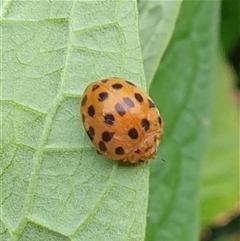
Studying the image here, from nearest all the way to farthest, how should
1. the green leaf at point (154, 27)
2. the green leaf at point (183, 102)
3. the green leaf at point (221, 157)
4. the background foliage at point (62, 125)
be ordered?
the background foliage at point (62, 125) < the green leaf at point (154, 27) < the green leaf at point (183, 102) < the green leaf at point (221, 157)

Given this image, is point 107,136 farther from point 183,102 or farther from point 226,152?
point 226,152

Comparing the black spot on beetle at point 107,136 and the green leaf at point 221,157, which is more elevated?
the black spot on beetle at point 107,136

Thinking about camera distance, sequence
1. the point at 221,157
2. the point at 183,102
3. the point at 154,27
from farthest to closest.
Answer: the point at 221,157 < the point at 183,102 < the point at 154,27

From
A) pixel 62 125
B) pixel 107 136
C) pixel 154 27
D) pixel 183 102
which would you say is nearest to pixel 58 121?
pixel 62 125

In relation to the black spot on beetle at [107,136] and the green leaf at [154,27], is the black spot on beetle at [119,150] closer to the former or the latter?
the black spot on beetle at [107,136]

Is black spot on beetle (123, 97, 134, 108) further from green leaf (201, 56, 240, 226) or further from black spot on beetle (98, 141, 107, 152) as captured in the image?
green leaf (201, 56, 240, 226)

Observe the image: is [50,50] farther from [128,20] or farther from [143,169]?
[143,169]

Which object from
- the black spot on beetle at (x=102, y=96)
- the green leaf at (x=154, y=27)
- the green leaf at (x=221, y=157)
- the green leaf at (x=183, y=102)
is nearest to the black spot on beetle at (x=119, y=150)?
the black spot on beetle at (x=102, y=96)
